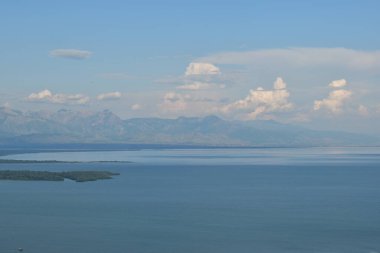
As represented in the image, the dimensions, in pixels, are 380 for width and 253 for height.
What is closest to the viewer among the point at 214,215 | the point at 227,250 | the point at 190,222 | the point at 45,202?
the point at 227,250

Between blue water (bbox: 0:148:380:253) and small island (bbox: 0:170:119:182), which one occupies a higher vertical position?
small island (bbox: 0:170:119:182)

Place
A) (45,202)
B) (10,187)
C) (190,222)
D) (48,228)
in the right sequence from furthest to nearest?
(10,187) < (45,202) < (190,222) < (48,228)

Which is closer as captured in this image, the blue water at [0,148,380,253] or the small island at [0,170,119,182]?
the blue water at [0,148,380,253]

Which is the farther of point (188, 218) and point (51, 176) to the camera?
point (51, 176)

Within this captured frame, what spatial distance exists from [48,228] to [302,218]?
46.1 feet

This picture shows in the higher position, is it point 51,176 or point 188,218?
point 51,176

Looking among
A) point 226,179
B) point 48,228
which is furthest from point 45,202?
point 226,179

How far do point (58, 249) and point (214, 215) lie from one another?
12.5 m

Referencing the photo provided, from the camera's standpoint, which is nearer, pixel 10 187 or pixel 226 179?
pixel 10 187

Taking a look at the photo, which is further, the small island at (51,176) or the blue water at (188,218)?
the small island at (51,176)

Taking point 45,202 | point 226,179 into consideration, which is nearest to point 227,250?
point 45,202

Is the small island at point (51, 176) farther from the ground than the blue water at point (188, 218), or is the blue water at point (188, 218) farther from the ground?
the small island at point (51, 176)

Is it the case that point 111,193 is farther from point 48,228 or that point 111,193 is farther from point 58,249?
point 58,249

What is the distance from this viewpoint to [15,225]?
33.9 metres
